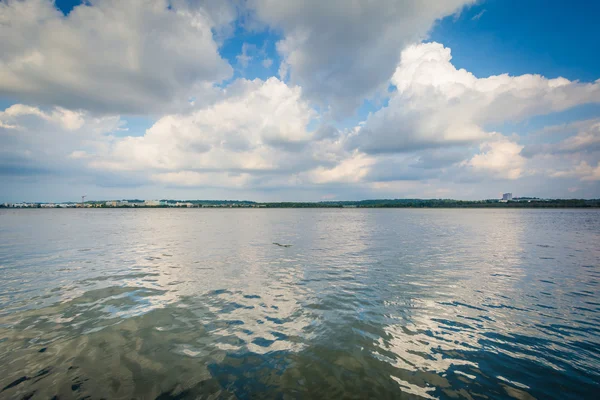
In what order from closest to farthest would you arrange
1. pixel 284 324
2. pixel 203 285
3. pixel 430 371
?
pixel 430 371, pixel 284 324, pixel 203 285

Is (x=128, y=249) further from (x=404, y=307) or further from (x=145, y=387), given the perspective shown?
(x=404, y=307)

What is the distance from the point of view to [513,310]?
15320mm

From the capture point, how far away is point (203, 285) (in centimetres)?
2031

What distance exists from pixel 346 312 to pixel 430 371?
19.1 feet

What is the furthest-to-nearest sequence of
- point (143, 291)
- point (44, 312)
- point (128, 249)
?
point (128, 249)
point (143, 291)
point (44, 312)

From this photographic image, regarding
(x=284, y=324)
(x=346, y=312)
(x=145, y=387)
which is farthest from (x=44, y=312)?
(x=346, y=312)

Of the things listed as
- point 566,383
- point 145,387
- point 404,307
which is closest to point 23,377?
point 145,387

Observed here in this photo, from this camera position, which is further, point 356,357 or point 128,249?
point 128,249

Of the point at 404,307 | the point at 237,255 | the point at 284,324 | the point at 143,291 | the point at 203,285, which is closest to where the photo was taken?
the point at 284,324

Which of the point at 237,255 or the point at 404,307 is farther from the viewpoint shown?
the point at 237,255

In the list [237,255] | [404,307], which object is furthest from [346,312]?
[237,255]

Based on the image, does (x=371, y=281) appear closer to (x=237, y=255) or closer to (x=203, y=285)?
(x=203, y=285)

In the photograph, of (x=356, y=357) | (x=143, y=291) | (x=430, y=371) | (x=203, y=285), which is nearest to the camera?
(x=430, y=371)

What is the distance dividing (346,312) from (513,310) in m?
9.64
